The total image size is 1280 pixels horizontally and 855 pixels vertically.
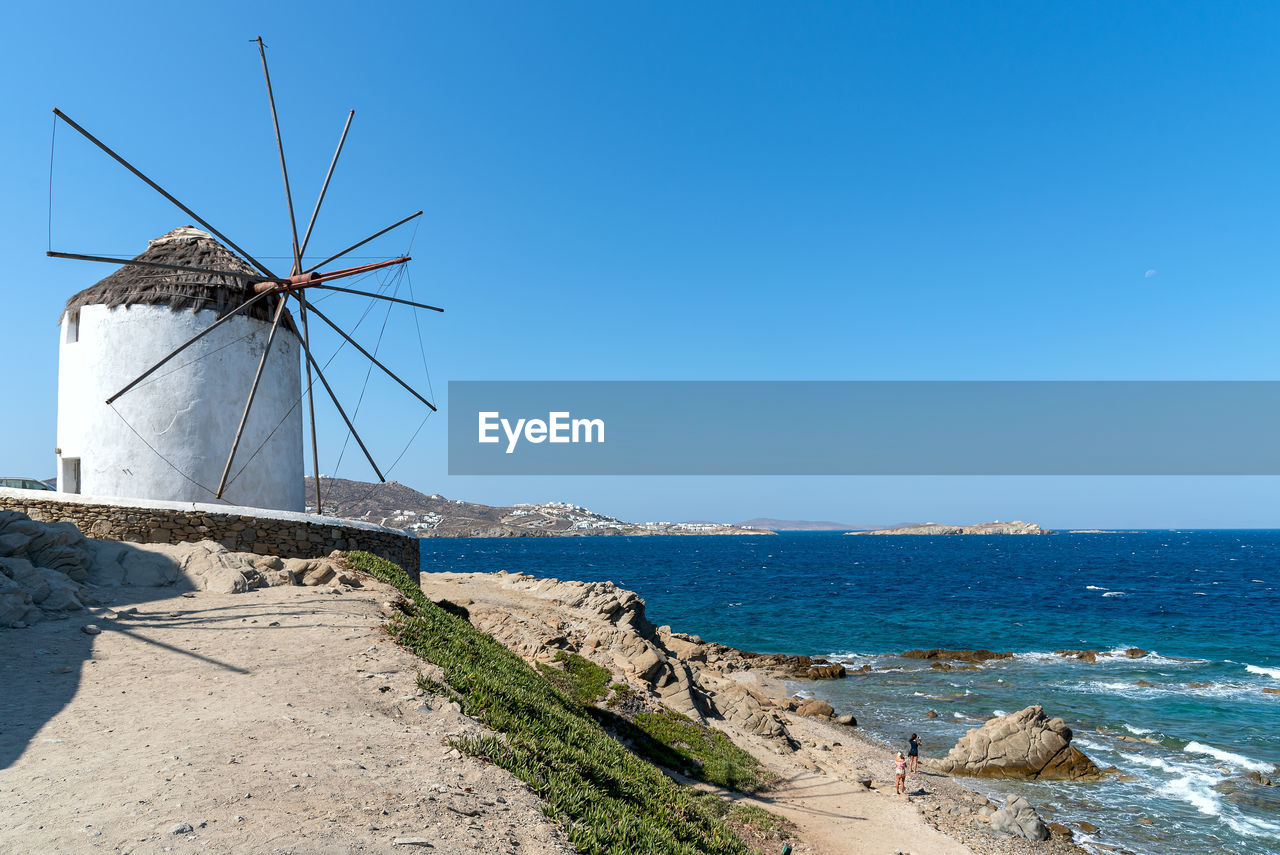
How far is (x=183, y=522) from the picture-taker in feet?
54.9

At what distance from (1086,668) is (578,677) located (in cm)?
3156

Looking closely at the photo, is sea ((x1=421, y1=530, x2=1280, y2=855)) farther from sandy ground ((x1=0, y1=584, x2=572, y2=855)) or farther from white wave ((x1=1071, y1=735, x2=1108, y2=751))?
sandy ground ((x1=0, y1=584, x2=572, y2=855))

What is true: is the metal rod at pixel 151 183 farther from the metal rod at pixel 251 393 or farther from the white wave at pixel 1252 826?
the white wave at pixel 1252 826

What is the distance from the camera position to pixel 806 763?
800 inches

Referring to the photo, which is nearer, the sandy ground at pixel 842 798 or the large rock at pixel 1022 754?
the sandy ground at pixel 842 798

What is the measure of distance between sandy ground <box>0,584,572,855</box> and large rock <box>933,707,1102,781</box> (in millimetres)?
19493

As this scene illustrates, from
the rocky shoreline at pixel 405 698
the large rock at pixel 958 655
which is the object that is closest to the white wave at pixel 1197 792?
the rocky shoreline at pixel 405 698

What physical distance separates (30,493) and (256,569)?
6.52 metres

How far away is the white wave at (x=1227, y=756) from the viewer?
22516 mm

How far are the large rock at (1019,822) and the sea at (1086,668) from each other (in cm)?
145

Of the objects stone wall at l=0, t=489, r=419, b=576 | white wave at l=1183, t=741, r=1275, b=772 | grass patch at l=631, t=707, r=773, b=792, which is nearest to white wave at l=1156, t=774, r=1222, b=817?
white wave at l=1183, t=741, r=1275, b=772

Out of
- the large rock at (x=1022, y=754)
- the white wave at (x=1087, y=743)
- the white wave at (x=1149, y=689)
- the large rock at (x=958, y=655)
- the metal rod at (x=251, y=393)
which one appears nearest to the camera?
the metal rod at (x=251, y=393)

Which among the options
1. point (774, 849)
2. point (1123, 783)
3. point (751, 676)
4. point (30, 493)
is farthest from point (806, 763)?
point (30, 493)

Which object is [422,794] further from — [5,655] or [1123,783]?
[1123,783]
